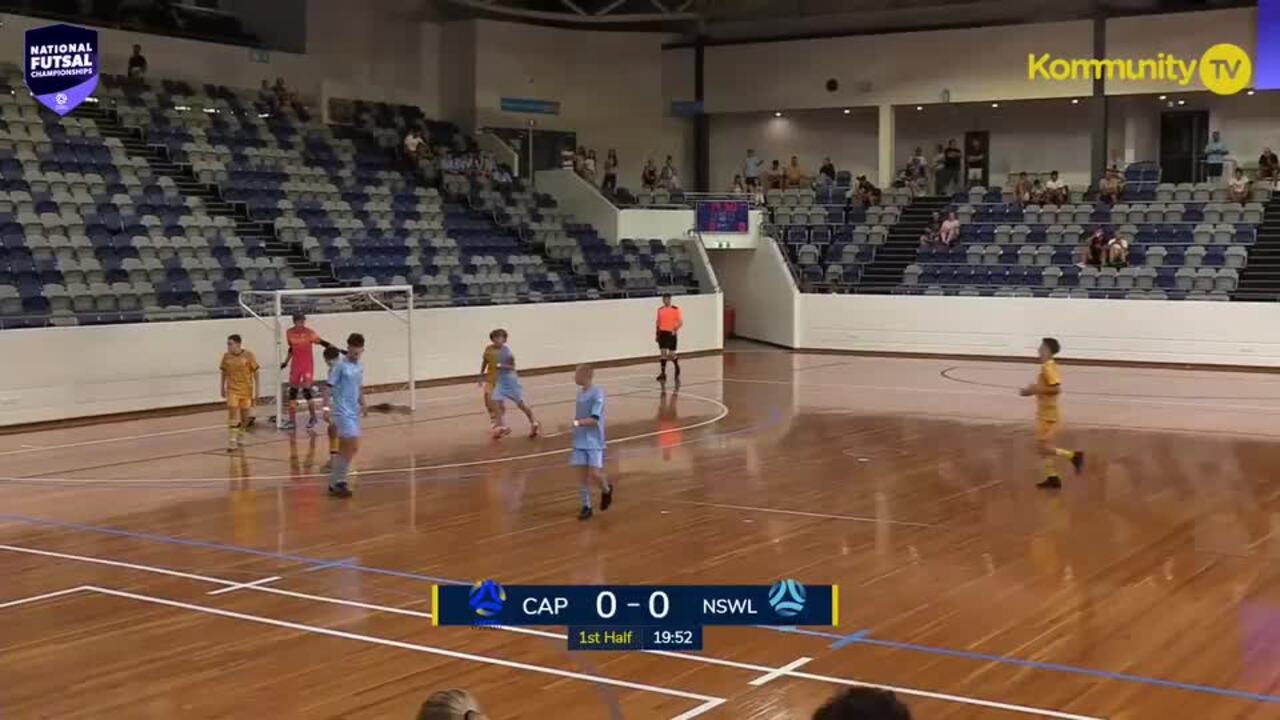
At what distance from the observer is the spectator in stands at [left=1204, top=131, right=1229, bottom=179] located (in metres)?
35.3

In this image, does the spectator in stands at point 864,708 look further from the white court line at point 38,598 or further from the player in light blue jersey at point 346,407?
the player in light blue jersey at point 346,407

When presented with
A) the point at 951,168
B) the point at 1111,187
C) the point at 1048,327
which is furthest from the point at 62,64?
the point at 951,168

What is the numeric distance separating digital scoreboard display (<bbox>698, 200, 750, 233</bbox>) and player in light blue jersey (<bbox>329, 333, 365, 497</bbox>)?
21.3 m

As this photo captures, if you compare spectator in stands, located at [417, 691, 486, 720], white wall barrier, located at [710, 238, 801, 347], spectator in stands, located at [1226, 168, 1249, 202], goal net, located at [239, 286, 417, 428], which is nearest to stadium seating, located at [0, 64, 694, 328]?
goal net, located at [239, 286, 417, 428]

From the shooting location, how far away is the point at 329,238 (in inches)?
1111

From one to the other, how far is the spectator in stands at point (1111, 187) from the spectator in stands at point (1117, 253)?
2286mm

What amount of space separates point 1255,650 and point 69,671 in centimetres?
721

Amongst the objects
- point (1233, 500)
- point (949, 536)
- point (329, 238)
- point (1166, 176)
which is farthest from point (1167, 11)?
point (949, 536)

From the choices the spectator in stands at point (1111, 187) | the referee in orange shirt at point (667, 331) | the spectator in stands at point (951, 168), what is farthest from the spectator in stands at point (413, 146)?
the spectator in stands at point (1111, 187)

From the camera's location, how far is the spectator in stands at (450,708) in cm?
346

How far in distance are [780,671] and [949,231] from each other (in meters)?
27.4

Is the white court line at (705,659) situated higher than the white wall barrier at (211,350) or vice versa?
the white wall barrier at (211,350)

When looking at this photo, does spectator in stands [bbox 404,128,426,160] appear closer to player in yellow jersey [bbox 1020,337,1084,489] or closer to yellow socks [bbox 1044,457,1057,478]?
player in yellow jersey [bbox 1020,337,1084,489]

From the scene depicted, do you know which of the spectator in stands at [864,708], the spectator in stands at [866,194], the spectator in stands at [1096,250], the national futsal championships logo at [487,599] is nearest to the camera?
the spectator in stands at [864,708]
